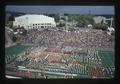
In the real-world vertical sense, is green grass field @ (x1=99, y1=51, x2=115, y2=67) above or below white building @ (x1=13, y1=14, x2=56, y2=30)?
below

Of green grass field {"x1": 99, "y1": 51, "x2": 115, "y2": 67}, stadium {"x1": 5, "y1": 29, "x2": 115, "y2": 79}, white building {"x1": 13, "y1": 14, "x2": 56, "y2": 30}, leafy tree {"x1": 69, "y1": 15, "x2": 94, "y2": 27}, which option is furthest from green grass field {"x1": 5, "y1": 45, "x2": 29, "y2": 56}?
green grass field {"x1": 99, "y1": 51, "x2": 115, "y2": 67}

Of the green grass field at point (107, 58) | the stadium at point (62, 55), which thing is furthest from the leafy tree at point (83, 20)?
the green grass field at point (107, 58)

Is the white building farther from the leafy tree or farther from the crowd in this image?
the leafy tree

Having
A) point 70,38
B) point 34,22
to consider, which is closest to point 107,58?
point 70,38

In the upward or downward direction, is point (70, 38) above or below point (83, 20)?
below

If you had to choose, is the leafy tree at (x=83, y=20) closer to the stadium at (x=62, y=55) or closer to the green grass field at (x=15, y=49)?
the stadium at (x=62, y=55)

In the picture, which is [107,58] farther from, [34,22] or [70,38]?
[34,22]
